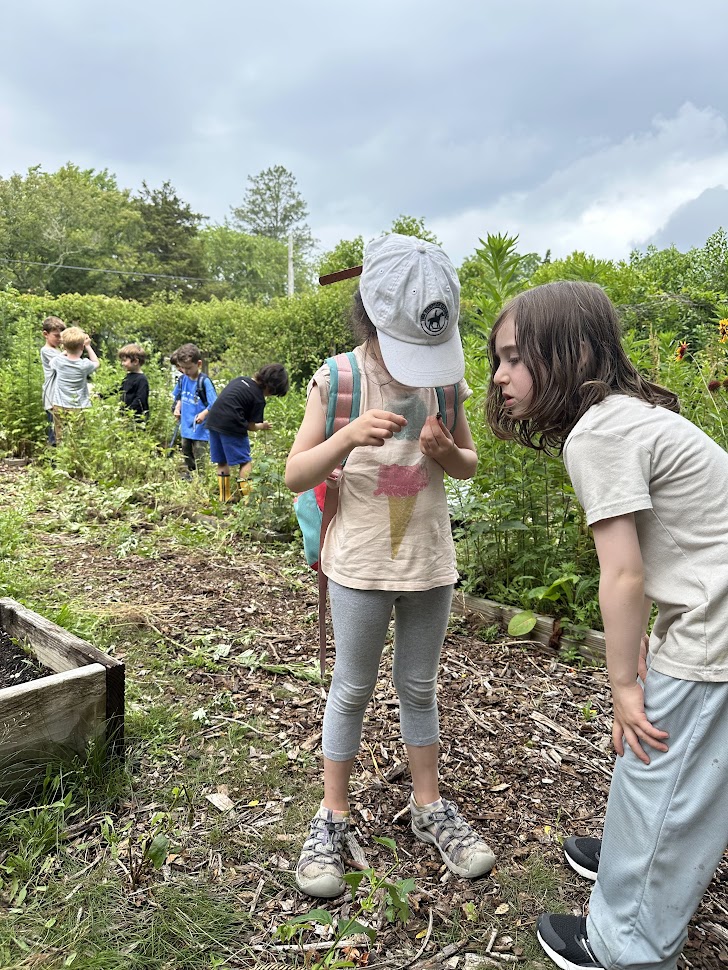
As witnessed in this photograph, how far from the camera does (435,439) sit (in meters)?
1.79

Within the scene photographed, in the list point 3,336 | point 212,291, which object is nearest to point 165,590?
point 3,336

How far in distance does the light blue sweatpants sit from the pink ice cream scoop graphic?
696 millimetres

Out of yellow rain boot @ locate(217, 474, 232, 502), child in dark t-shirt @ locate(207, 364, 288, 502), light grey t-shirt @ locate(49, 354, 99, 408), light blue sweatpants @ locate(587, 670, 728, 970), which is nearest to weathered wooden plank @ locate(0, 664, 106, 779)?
light blue sweatpants @ locate(587, 670, 728, 970)

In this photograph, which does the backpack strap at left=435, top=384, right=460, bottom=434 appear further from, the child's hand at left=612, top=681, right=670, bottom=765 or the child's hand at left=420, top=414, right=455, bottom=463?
the child's hand at left=612, top=681, right=670, bottom=765

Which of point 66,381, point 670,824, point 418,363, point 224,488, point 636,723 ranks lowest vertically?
point 224,488

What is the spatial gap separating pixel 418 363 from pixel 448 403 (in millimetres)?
241

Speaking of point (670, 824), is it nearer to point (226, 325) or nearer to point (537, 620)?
point (537, 620)

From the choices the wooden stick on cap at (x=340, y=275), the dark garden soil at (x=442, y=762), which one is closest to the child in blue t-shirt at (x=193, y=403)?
the dark garden soil at (x=442, y=762)

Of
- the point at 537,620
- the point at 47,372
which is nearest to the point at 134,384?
the point at 47,372

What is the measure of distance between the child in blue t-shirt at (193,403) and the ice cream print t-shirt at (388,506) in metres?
5.77

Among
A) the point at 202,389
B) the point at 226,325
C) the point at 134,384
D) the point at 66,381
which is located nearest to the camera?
the point at 202,389

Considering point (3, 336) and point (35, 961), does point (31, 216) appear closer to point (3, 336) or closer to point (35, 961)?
point (3, 336)

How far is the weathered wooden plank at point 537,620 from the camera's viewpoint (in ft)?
10.9

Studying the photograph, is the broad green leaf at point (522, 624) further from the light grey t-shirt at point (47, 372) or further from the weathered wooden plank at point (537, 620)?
the light grey t-shirt at point (47, 372)
